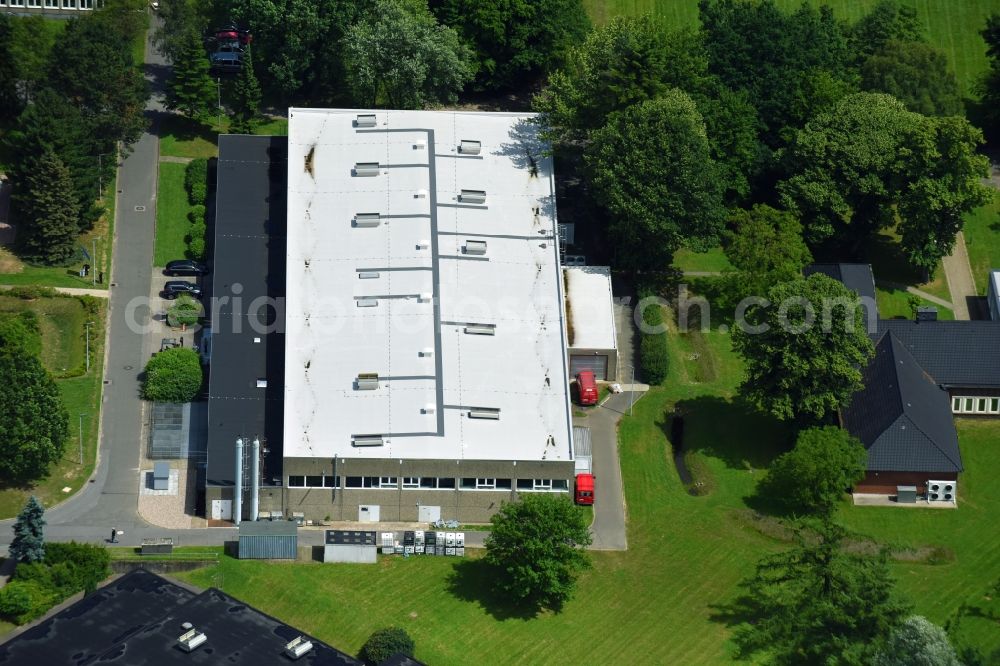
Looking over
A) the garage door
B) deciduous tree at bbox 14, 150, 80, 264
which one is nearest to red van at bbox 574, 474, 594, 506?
the garage door

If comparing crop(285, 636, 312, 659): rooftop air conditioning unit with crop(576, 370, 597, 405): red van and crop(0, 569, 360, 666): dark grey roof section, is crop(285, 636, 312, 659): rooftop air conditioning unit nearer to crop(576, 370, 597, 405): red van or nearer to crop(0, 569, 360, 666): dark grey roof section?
crop(0, 569, 360, 666): dark grey roof section

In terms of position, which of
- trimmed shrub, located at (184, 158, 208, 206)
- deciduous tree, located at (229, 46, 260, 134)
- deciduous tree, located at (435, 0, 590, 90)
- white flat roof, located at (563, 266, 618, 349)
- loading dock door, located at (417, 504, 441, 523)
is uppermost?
→ deciduous tree, located at (435, 0, 590, 90)

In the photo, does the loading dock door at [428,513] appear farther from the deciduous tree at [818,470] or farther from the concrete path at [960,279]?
the concrete path at [960,279]

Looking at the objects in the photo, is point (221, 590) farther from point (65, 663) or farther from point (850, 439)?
point (850, 439)

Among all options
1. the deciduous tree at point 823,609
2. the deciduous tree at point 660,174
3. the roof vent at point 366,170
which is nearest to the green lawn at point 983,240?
the deciduous tree at point 660,174


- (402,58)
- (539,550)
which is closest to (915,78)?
(402,58)

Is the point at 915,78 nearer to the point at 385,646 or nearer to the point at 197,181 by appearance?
the point at 197,181
